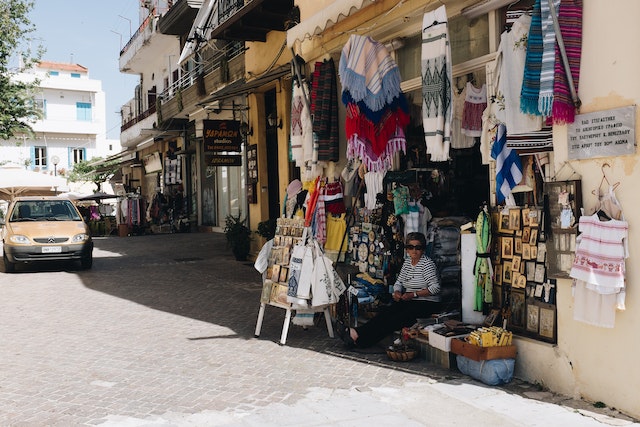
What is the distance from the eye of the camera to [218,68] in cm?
1609

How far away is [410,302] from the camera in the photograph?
262 inches

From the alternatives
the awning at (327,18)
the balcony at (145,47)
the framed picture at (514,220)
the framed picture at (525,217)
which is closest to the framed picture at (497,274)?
the framed picture at (514,220)

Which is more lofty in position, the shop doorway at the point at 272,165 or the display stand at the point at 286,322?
the shop doorway at the point at 272,165

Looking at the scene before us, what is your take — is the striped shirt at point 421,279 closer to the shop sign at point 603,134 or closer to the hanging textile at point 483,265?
the hanging textile at point 483,265

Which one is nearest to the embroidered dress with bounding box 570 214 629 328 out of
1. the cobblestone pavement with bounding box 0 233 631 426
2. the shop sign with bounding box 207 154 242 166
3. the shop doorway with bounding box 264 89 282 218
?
the cobblestone pavement with bounding box 0 233 631 426

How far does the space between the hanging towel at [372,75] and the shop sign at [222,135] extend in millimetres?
7719

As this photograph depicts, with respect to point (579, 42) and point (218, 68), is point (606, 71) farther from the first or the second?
point (218, 68)

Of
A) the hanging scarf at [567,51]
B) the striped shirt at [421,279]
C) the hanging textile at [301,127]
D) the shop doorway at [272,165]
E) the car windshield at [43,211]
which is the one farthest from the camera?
the shop doorway at [272,165]

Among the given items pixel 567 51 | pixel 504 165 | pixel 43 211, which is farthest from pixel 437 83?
pixel 43 211

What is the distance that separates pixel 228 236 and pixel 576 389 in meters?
10.8

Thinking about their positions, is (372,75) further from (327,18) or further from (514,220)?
(514,220)

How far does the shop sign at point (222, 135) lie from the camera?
14367mm

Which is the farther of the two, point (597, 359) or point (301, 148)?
point (301, 148)

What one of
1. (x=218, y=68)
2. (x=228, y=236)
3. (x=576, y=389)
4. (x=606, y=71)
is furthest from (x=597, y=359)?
(x=218, y=68)
